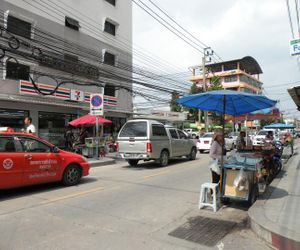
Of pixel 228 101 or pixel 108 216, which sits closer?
pixel 108 216

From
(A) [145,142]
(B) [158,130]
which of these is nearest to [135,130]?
(A) [145,142]

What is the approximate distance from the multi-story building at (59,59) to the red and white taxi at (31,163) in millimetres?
7436

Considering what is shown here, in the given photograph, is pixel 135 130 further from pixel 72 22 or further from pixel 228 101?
pixel 72 22

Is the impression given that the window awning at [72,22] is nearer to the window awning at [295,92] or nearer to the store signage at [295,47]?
the window awning at [295,92]

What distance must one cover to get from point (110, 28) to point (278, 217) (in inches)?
897

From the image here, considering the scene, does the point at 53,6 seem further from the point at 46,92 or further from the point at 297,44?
the point at 297,44

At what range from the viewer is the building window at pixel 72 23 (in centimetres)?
2040

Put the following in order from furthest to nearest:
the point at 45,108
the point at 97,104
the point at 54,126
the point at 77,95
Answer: the point at 77,95 < the point at 54,126 < the point at 45,108 < the point at 97,104

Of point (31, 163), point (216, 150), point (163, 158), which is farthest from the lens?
point (163, 158)

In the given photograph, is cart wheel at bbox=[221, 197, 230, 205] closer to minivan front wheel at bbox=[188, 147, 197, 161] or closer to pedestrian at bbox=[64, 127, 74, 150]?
minivan front wheel at bbox=[188, 147, 197, 161]

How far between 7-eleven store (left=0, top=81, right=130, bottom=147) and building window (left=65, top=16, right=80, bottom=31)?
495cm

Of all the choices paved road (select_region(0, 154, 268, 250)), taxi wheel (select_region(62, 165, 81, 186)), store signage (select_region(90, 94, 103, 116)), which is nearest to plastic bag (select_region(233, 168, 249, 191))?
paved road (select_region(0, 154, 268, 250))

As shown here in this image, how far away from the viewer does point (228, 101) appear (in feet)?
25.0

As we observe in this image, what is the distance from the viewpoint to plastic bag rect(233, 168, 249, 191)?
→ 6.12 metres
